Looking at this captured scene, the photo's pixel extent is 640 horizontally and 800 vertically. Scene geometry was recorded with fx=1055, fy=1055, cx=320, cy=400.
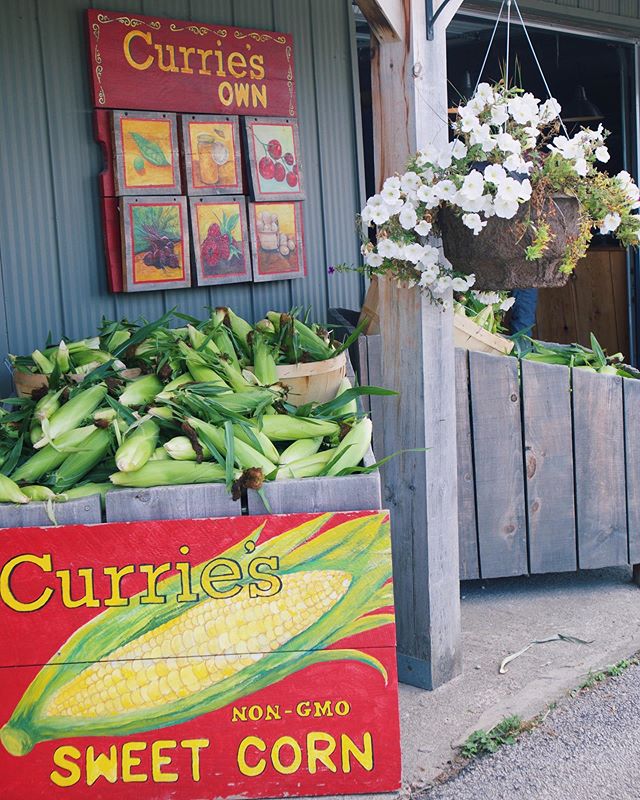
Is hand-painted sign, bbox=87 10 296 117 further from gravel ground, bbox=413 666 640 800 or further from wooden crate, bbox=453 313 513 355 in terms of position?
gravel ground, bbox=413 666 640 800

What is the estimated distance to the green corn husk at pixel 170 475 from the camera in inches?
117

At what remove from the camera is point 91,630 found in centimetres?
295

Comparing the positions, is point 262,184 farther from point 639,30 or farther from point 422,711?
point 639,30

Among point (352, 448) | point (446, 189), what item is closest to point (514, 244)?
point (446, 189)

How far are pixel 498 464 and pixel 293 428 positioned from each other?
5.10 feet

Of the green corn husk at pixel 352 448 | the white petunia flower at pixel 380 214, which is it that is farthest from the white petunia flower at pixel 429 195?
the green corn husk at pixel 352 448

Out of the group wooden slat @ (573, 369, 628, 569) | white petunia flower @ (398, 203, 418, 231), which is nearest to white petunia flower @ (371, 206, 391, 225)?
white petunia flower @ (398, 203, 418, 231)

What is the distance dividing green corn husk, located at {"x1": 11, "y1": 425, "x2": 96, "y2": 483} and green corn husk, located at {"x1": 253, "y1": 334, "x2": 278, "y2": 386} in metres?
0.66

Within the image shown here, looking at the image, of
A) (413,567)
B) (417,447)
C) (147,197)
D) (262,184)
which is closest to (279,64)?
(262,184)

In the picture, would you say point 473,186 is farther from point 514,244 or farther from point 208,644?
point 208,644

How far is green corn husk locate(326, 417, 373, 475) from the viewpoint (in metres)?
3.10

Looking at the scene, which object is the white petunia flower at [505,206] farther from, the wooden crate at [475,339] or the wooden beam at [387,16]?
the wooden crate at [475,339]

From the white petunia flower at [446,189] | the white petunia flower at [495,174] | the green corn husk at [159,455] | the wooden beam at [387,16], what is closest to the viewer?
the green corn husk at [159,455]

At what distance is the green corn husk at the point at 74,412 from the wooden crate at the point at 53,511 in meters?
0.22
